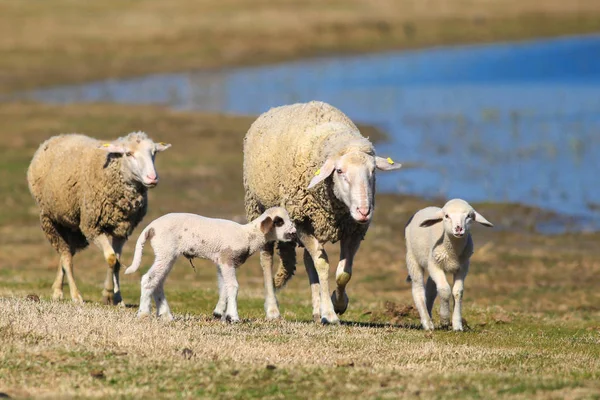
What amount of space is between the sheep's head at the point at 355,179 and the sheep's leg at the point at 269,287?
6.83 ft

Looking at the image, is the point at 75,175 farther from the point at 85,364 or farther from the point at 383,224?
the point at 383,224

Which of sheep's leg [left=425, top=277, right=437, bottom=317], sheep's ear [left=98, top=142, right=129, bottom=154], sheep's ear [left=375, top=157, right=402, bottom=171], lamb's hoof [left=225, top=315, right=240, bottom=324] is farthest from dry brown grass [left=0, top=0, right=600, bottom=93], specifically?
lamb's hoof [left=225, top=315, right=240, bottom=324]

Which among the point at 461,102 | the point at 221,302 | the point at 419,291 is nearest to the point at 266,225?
the point at 221,302

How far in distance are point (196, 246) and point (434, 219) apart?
280cm

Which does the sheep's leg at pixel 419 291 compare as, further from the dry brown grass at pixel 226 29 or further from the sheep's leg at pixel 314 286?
the dry brown grass at pixel 226 29

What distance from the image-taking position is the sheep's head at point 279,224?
44.5 ft

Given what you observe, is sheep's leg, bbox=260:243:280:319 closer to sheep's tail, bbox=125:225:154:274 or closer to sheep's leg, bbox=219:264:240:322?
sheep's leg, bbox=219:264:240:322

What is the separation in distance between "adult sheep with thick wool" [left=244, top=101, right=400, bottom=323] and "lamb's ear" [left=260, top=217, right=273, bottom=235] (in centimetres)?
58

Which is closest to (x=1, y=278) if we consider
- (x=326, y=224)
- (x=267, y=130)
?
(x=267, y=130)

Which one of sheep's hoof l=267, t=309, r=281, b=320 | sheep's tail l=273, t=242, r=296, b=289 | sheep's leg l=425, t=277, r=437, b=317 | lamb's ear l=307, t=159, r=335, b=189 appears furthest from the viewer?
sheep's tail l=273, t=242, r=296, b=289

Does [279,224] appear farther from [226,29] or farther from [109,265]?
[226,29]

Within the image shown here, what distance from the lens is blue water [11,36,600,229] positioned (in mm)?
30812

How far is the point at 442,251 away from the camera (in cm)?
1380

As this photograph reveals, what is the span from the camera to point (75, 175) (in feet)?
56.5
